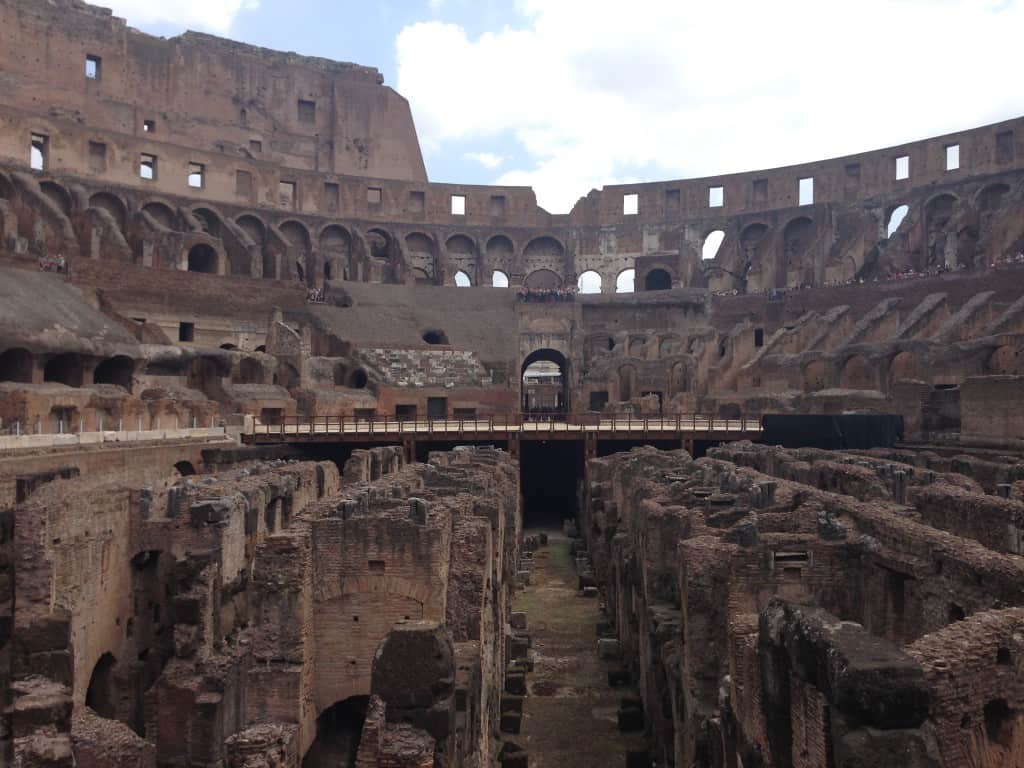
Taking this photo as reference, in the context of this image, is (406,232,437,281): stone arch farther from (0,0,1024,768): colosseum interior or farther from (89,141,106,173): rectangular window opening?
(89,141,106,173): rectangular window opening

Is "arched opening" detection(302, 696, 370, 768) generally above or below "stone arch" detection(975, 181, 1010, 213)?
below

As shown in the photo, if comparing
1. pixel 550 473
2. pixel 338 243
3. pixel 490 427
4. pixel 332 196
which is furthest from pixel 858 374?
pixel 332 196

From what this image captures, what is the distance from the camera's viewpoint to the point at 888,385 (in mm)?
36938

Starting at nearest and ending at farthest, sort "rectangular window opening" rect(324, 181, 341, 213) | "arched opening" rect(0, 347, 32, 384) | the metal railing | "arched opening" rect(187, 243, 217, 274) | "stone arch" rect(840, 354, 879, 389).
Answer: "arched opening" rect(0, 347, 32, 384)
the metal railing
"stone arch" rect(840, 354, 879, 389)
"arched opening" rect(187, 243, 217, 274)
"rectangular window opening" rect(324, 181, 341, 213)

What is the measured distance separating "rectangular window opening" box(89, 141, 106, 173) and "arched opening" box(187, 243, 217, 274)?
6.63 m

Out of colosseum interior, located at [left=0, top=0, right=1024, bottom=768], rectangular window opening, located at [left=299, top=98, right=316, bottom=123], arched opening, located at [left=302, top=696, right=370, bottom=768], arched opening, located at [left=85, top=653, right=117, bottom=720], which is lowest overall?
arched opening, located at [left=85, top=653, right=117, bottom=720]

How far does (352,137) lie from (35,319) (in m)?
39.0

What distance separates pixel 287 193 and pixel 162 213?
901 centimetres

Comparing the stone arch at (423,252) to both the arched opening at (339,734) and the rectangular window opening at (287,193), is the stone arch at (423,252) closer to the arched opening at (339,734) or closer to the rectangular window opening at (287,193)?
the rectangular window opening at (287,193)

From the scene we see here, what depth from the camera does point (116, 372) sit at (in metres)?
36.6

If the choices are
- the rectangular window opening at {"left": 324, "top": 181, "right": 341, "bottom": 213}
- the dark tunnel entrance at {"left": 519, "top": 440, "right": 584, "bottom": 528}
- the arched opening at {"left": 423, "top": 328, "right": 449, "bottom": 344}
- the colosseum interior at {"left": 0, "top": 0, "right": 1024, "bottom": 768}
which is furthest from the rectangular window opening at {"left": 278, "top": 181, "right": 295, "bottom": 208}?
the dark tunnel entrance at {"left": 519, "top": 440, "right": 584, "bottom": 528}

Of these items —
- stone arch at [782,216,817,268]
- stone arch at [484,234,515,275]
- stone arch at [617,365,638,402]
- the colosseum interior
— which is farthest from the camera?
stone arch at [484,234,515,275]

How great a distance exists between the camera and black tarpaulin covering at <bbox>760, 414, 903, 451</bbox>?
28953 mm

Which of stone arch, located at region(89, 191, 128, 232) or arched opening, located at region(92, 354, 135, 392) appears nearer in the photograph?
arched opening, located at region(92, 354, 135, 392)
